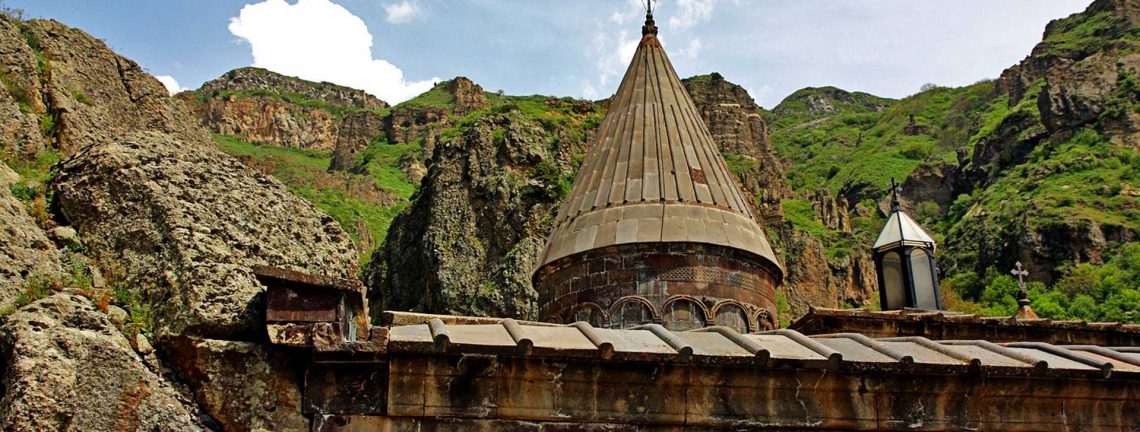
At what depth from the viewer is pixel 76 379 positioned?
5.00 meters

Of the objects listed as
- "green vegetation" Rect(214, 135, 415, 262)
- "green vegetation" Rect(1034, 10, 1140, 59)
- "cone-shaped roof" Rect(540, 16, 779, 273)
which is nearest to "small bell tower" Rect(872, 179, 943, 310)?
"cone-shaped roof" Rect(540, 16, 779, 273)

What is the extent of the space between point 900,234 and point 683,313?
17.1 feet

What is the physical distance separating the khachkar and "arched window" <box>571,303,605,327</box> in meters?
0.01

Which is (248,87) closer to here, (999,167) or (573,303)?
(999,167)

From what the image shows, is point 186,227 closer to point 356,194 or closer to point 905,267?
point 905,267

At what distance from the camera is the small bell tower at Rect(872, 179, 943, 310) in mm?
14141

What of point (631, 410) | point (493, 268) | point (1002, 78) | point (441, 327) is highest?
point (1002, 78)

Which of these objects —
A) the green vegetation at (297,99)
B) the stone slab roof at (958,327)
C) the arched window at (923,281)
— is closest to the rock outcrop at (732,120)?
the green vegetation at (297,99)

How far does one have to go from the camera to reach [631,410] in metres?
5.80

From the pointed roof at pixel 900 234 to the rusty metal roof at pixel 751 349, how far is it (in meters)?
7.48

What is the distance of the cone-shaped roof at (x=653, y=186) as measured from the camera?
1113cm

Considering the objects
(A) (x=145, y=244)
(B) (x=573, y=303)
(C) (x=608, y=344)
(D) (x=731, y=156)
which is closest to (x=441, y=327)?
(C) (x=608, y=344)

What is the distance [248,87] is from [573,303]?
118 m

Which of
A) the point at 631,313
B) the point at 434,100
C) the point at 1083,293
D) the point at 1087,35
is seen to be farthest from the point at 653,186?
the point at 434,100
